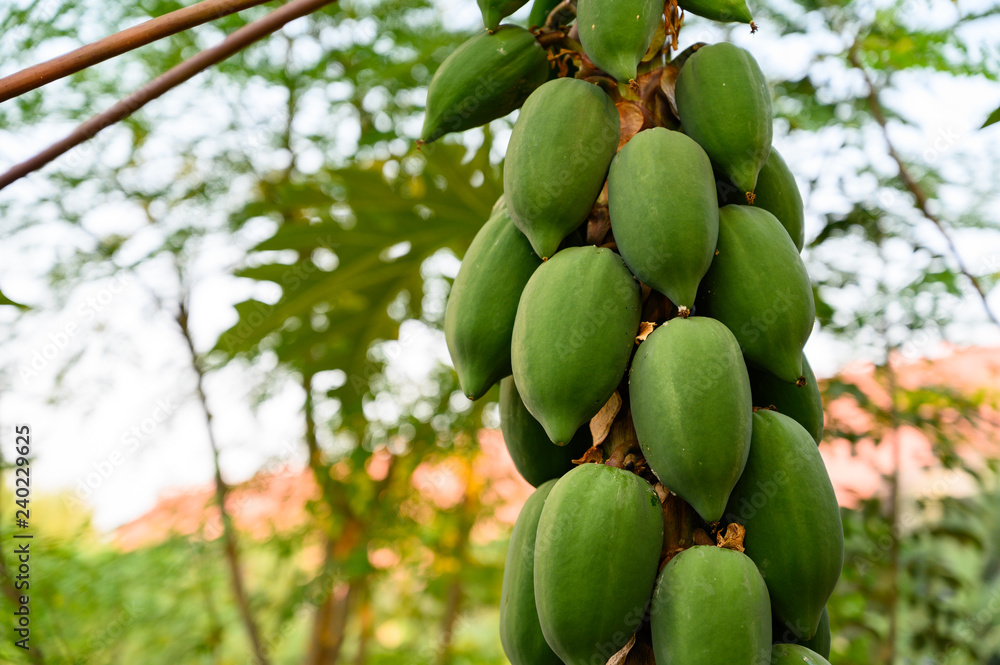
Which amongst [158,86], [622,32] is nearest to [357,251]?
[158,86]

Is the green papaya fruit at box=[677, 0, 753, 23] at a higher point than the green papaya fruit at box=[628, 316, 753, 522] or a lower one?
higher

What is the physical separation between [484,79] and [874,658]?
2.01m

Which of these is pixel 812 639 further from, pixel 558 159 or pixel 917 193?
pixel 917 193

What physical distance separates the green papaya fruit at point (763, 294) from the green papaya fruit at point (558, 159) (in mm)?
165

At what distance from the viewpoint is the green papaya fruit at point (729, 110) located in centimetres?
81

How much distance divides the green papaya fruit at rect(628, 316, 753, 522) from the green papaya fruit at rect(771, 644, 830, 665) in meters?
0.15

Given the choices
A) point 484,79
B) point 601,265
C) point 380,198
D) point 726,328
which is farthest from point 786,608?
point 380,198

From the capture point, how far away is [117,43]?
0.82m

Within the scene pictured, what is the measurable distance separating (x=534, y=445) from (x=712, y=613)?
0.96 ft

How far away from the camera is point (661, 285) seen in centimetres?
74

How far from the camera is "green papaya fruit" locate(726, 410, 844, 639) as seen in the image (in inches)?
27.4

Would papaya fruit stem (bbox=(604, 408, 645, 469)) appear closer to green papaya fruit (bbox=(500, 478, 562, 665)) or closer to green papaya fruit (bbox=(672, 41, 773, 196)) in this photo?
green papaya fruit (bbox=(500, 478, 562, 665))

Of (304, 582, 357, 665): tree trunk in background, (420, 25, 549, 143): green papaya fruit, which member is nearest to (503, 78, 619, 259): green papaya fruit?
(420, 25, 549, 143): green papaya fruit

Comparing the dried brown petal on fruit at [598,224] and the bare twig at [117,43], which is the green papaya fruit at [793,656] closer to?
the dried brown petal on fruit at [598,224]
